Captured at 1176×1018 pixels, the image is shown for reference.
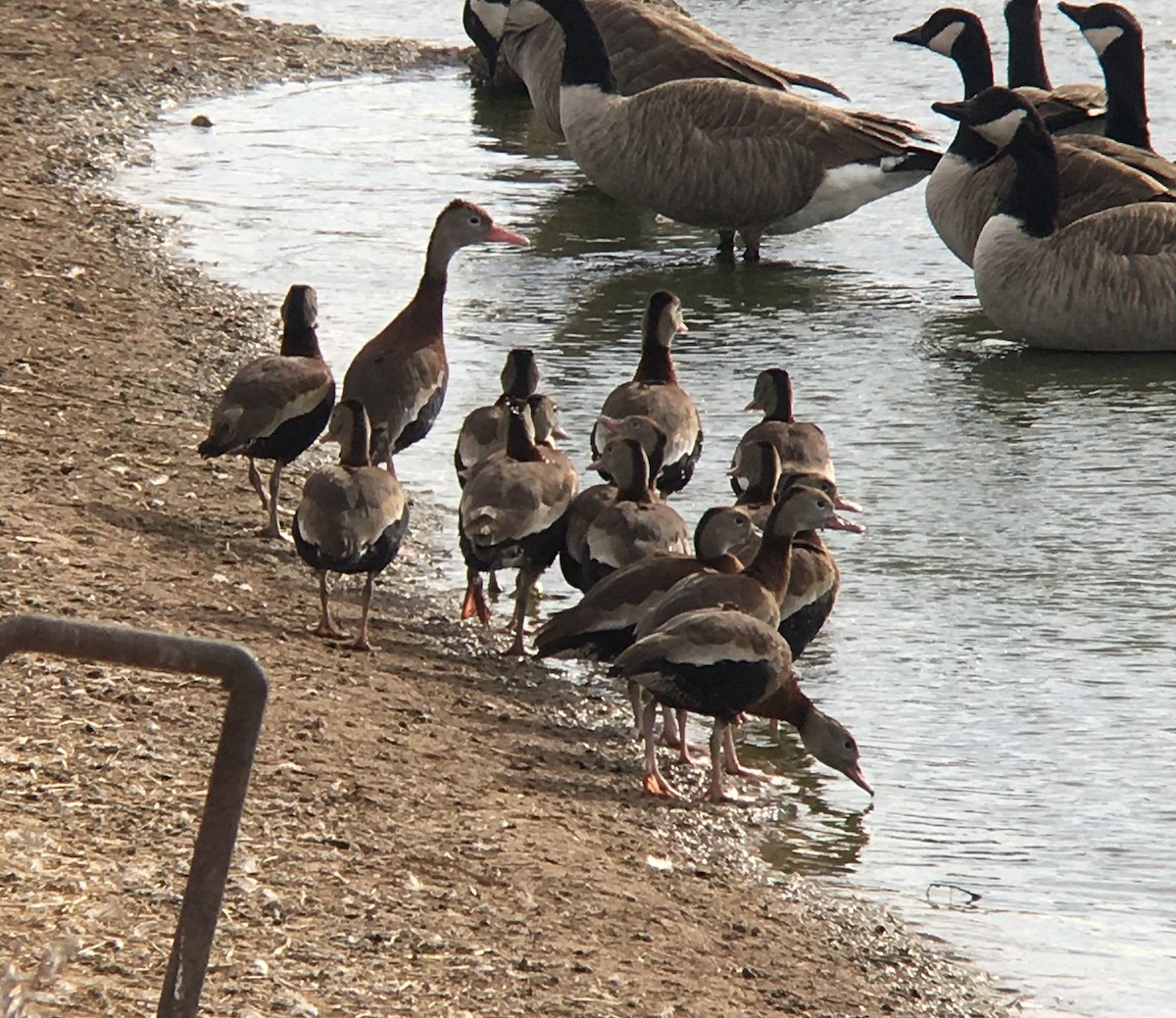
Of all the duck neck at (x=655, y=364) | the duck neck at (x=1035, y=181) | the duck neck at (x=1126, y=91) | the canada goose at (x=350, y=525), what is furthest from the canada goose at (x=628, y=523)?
the duck neck at (x=1126, y=91)

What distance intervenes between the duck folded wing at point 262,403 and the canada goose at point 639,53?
8.63 metres

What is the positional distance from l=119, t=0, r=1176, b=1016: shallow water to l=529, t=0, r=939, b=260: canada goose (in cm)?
49

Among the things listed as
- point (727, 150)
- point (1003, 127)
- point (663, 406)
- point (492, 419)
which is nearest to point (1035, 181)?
point (1003, 127)

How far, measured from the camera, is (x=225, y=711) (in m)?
3.51

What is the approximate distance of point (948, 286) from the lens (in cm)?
1669

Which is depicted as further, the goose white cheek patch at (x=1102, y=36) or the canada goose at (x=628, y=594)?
the goose white cheek patch at (x=1102, y=36)

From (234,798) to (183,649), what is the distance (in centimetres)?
35

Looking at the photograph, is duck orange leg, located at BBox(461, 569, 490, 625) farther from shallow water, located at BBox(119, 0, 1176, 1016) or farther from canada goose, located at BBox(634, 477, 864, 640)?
canada goose, located at BBox(634, 477, 864, 640)

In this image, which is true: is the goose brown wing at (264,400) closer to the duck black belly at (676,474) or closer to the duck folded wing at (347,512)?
the duck folded wing at (347,512)

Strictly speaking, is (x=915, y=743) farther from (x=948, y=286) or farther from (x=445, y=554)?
(x=948, y=286)

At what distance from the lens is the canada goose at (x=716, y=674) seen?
7590 millimetres

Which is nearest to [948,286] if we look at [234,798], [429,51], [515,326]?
[515,326]

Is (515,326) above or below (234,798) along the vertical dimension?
below

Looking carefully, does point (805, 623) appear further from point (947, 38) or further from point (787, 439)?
point (947, 38)
